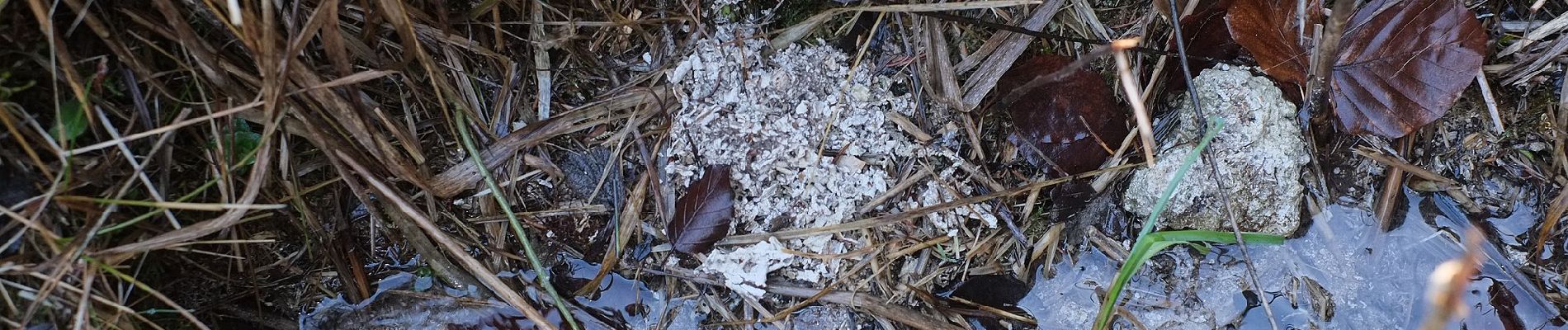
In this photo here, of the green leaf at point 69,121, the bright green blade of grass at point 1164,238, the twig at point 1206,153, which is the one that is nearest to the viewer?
the green leaf at point 69,121

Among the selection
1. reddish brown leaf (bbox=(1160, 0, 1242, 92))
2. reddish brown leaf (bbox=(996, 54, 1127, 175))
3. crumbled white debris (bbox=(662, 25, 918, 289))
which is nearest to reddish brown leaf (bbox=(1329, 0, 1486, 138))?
reddish brown leaf (bbox=(1160, 0, 1242, 92))

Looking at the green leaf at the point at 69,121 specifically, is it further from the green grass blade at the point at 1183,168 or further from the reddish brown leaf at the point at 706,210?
the green grass blade at the point at 1183,168

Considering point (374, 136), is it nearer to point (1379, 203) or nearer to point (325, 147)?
point (325, 147)

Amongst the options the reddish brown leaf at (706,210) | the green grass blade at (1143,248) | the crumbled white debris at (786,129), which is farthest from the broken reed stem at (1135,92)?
the reddish brown leaf at (706,210)

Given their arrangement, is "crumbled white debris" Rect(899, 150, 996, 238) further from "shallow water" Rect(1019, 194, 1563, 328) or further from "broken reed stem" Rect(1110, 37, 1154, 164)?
"broken reed stem" Rect(1110, 37, 1154, 164)

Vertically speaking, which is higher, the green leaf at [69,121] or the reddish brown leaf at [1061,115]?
the green leaf at [69,121]

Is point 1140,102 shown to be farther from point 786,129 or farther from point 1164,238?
point 786,129

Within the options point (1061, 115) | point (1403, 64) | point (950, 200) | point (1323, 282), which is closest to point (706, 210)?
point (950, 200)
